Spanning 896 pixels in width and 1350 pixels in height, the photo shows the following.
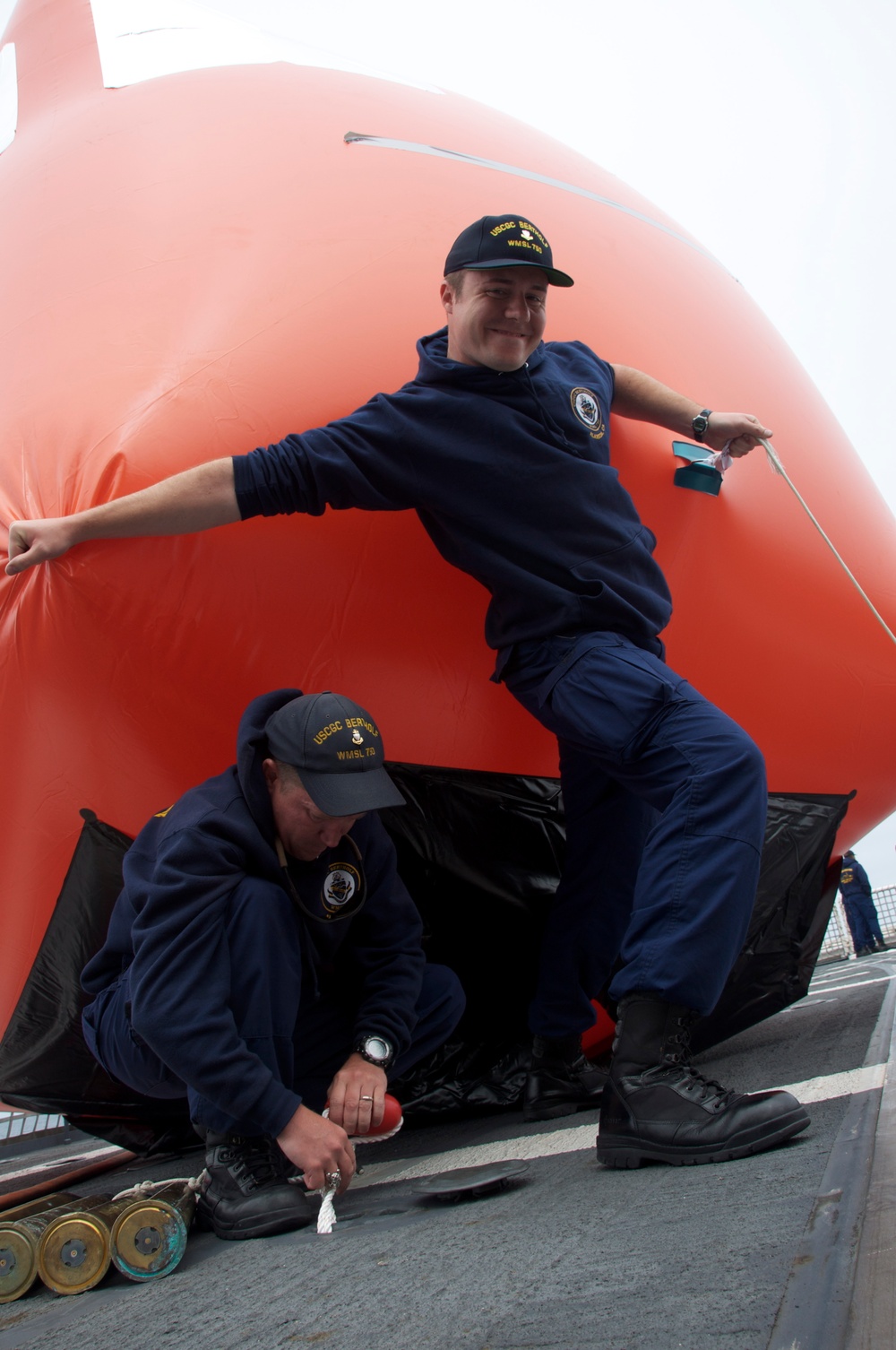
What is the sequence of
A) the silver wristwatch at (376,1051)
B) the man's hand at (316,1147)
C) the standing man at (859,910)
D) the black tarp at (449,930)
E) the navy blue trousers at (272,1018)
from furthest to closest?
the standing man at (859,910)
the black tarp at (449,930)
the silver wristwatch at (376,1051)
the navy blue trousers at (272,1018)
the man's hand at (316,1147)

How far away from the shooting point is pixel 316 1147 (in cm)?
124

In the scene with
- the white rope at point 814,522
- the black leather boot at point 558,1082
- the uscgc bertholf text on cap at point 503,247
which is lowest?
the black leather boot at point 558,1082

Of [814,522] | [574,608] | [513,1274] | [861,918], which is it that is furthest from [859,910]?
[513,1274]

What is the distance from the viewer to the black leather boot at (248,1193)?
1.25 m

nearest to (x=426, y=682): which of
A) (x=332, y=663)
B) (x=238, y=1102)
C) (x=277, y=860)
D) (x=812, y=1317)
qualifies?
(x=332, y=663)

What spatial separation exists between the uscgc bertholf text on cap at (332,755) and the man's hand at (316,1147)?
381 mm

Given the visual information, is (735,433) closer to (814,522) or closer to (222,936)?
(814,522)

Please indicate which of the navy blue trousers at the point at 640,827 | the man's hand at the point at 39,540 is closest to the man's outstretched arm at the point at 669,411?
the navy blue trousers at the point at 640,827

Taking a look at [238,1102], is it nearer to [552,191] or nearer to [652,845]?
[652,845]

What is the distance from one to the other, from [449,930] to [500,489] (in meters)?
0.82

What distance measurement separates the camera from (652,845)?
1.34 metres

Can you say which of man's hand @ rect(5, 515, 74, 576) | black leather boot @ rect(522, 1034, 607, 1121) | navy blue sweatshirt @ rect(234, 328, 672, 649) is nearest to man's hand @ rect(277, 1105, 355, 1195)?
black leather boot @ rect(522, 1034, 607, 1121)

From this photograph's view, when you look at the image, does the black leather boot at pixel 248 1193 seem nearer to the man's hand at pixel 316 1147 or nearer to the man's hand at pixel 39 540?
the man's hand at pixel 316 1147

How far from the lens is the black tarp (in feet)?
5.78
